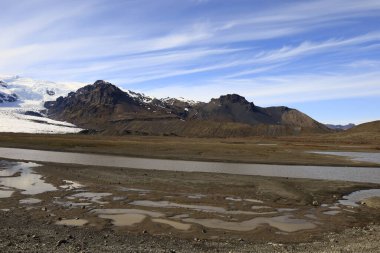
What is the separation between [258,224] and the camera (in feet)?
76.4

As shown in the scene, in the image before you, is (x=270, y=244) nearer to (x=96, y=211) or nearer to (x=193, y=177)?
(x=96, y=211)

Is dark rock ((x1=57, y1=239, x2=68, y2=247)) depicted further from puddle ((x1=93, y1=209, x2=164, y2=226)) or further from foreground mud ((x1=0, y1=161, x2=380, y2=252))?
puddle ((x1=93, y1=209, x2=164, y2=226))

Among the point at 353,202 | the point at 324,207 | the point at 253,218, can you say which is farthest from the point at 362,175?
the point at 253,218

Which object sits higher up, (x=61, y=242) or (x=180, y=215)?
(x=61, y=242)

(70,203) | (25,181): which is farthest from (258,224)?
(25,181)

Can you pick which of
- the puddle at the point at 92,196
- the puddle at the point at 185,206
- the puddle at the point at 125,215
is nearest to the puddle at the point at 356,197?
the puddle at the point at 185,206

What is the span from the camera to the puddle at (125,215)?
22891 mm

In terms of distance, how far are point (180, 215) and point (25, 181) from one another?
1932cm

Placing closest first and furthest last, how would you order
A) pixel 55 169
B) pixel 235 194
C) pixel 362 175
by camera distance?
pixel 235 194, pixel 55 169, pixel 362 175

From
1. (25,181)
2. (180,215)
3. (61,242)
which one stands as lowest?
(25,181)

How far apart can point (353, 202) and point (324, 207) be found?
378 centimetres

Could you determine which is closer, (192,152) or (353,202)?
(353,202)

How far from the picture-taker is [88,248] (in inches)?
648

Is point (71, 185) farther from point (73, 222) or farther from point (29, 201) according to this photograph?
point (73, 222)
